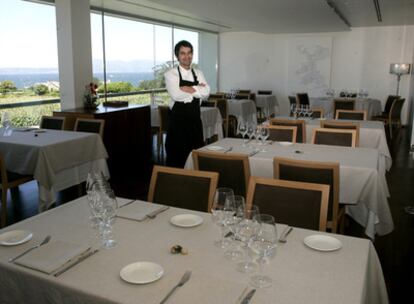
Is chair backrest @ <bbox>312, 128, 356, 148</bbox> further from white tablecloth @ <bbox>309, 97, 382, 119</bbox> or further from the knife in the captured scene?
white tablecloth @ <bbox>309, 97, 382, 119</bbox>

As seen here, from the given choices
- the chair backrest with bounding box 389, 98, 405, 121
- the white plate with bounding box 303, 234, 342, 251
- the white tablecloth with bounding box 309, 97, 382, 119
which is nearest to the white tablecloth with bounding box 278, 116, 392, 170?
the white plate with bounding box 303, 234, 342, 251

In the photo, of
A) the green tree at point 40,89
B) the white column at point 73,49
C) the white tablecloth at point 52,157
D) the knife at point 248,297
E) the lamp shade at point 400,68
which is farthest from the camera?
the lamp shade at point 400,68

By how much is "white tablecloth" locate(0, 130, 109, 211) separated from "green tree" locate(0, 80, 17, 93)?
257 centimetres

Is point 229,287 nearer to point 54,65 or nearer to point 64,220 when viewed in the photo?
point 64,220

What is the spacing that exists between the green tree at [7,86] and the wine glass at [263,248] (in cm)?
662

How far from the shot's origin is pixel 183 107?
431cm

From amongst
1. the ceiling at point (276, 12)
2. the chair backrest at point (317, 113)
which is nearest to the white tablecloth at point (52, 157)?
the chair backrest at point (317, 113)

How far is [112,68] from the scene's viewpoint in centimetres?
930

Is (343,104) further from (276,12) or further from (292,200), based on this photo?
(292,200)

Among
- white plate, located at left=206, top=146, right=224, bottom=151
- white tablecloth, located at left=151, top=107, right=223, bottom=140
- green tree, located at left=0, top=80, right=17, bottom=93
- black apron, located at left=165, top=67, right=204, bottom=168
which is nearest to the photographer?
white plate, located at left=206, top=146, right=224, bottom=151

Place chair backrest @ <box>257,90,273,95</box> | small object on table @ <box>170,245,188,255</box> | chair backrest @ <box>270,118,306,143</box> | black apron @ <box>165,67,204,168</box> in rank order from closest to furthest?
small object on table @ <box>170,245,188,255</box> → black apron @ <box>165,67,204,168</box> → chair backrest @ <box>270,118,306,143</box> → chair backrest @ <box>257,90,273,95</box>

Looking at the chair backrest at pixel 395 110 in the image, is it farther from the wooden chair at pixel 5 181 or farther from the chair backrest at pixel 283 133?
the wooden chair at pixel 5 181

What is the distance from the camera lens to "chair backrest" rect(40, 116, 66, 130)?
5.26 meters

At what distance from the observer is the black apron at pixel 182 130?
14.2 feet
